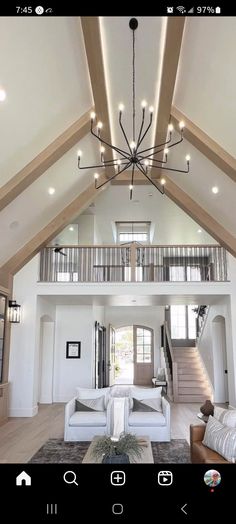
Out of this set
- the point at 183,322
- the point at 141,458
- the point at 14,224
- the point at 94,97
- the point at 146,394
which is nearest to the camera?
the point at 141,458

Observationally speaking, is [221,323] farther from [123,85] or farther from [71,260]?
[123,85]

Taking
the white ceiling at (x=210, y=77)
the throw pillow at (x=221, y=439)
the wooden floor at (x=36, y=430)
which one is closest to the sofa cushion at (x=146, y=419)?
the wooden floor at (x=36, y=430)

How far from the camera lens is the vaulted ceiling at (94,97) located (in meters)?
3.80

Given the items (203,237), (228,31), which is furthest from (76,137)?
(203,237)

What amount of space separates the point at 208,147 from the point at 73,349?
20.1 feet

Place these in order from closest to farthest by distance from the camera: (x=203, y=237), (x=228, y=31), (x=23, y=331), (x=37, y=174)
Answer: (x=228, y=31) → (x=37, y=174) → (x=23, y=331) → (x=203, y=237)

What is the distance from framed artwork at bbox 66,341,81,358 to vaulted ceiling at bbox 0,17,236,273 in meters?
3.37

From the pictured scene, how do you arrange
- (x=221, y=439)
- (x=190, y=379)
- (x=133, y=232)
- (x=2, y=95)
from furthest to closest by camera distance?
1. (x=133, y=232)
2. (x=190, y=379)
3. (x=2, y=95)
4. (x=221, y=439)

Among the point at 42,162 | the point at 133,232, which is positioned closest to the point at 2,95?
the point at 42,162

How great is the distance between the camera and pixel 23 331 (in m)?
7.68

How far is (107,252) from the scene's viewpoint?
8.55m

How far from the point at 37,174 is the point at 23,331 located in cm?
355
